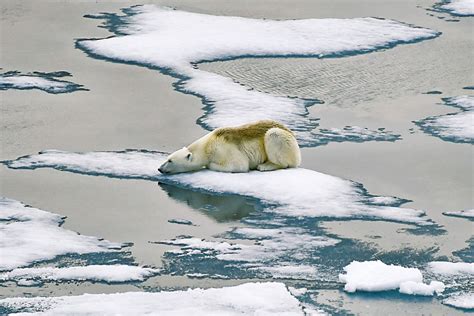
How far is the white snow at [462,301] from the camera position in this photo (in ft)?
25.4

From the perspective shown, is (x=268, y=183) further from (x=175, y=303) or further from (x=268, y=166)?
(x=175, y=303)

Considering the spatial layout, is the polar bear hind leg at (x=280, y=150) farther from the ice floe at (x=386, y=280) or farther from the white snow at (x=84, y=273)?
the white snow at (x=84, y=273)

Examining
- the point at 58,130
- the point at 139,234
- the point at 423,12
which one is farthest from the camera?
the point at 423,12

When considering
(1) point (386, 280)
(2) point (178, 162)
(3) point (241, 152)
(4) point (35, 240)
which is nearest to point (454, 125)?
(3) point (241, 152)

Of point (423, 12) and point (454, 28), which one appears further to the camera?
point (423, 12)

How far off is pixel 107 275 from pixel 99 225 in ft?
3.37

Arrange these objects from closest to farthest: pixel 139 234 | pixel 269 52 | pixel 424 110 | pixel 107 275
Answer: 1. pixel 107 275
2. pixel 139 234
3. pixel 424 110
4. pixel 269 52

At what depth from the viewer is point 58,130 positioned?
1159cm

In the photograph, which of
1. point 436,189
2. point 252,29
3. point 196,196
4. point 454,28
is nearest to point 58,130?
point 196,196

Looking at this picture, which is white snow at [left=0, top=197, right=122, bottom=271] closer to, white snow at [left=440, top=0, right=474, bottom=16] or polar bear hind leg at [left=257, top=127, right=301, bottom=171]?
polar bear hind leg at [left=257, top=127, right=301, bottom=171]

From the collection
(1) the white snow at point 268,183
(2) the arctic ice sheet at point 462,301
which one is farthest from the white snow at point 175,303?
(1) the white snow at point 268,183

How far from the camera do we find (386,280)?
8.00m

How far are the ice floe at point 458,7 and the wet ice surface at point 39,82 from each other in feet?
20.0

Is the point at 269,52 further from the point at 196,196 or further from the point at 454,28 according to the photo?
the point at 196,196
